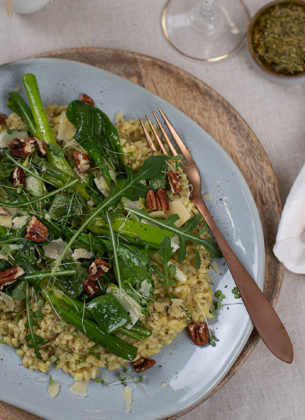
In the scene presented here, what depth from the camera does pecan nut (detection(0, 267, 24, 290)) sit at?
1.97m

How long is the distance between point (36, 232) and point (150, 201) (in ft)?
1.66

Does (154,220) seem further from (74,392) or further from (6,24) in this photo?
(6,24)

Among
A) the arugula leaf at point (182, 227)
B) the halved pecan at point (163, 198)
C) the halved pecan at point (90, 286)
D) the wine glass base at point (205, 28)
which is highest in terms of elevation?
A: the wine glass base at point (205, 28)

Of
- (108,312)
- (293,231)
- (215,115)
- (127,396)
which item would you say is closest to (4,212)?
(108,312)

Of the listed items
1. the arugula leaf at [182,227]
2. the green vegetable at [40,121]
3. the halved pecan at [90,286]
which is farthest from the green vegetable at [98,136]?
the halved pecan at [90,286]

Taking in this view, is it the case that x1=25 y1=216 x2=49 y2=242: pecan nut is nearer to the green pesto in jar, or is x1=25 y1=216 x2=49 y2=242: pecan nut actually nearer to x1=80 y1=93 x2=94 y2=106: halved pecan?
x1=80 y1=93 x2=94 y2=106: halved pecan

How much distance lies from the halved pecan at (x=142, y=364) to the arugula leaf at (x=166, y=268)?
12.6 inches

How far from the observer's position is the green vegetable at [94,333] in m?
1.97

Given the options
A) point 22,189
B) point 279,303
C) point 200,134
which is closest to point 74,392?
point 22,189

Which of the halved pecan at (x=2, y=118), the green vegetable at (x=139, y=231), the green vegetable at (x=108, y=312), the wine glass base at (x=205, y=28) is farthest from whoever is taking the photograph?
the wine glass base at (x=205, y=28)

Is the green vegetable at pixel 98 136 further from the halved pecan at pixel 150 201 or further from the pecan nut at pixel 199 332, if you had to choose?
the pecan nut at pixel 199 332

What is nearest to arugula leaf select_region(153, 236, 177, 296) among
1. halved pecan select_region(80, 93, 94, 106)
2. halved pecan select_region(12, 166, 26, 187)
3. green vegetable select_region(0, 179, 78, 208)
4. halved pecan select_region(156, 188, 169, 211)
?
halved pecan select_region(156, 188, 169, 211)

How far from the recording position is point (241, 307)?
2125 millimetres

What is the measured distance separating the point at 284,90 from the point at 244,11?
1.69 feet
